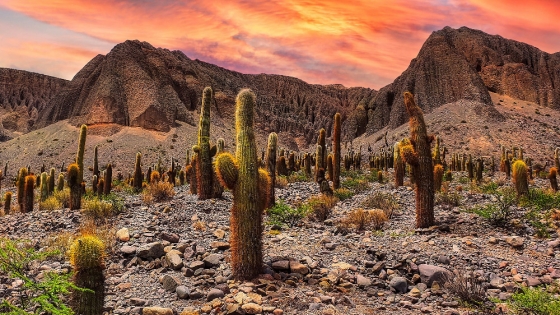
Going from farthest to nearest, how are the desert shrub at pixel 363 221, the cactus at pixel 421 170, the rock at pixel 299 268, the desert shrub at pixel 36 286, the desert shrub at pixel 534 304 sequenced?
the desert shrub at pixel 363 221
the cactus at pixel 421 170
the rock at pixel 299 268
the desert shrub at pixel 534 304
the desert shrub at pixel 36 286

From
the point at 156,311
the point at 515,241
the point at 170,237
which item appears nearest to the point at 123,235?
the point at 170,237

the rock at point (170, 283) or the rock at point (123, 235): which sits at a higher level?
the rock at point (123, 235)

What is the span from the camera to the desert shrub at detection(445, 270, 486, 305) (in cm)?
616

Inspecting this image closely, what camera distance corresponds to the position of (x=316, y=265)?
7.54 m

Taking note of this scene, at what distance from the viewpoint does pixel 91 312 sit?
5379 millimetres

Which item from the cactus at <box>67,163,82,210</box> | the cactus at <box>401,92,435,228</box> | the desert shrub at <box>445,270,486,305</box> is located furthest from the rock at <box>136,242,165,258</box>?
the cactus at <box>67,163,82,210</box>

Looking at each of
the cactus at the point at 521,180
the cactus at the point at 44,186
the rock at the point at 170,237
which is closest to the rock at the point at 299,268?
the rock at the point at 170,237

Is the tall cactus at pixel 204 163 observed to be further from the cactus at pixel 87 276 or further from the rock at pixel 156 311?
the cactus at pixel 87 276

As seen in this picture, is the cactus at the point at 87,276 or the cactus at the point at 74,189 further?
the cactus at the point at 74,189

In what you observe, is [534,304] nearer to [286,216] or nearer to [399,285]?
[399,285]

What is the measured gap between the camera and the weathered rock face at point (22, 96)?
334 ft

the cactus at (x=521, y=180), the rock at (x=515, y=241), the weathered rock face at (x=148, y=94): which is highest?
the weathered rock face at (x=148, y=94)

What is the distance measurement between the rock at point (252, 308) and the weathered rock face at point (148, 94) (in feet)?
209

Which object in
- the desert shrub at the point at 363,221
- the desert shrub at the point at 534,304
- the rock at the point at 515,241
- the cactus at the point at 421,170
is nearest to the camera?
the desert shrub at the point at 534,304
